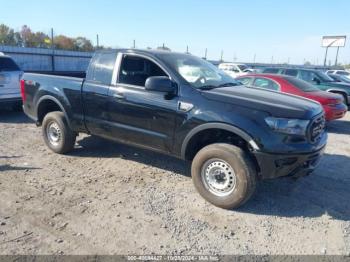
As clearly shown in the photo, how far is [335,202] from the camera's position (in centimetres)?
457

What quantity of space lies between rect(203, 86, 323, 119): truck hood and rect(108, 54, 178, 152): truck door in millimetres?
650

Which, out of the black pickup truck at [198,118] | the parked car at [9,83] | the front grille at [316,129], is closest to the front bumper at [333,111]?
the black pickup truck at [198,118]

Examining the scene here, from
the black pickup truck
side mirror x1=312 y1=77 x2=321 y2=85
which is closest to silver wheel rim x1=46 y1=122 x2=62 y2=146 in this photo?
the black pickup truck

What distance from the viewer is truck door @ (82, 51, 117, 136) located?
210 inches

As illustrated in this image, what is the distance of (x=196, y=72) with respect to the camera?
5.04m

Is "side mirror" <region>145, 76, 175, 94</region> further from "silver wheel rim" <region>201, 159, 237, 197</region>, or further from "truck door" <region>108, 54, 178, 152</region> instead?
"silver wheel rim" <region>201, 159, 237, 197</region>

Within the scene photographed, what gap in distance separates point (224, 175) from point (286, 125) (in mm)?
983

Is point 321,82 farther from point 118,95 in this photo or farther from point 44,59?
point 44,59

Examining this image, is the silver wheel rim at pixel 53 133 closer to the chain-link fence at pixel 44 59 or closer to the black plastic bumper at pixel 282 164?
the black plastic bumper at pixel 282 164

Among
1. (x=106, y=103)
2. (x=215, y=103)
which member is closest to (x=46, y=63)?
(x=106, y=103)

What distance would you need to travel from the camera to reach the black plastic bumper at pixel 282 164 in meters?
3.95

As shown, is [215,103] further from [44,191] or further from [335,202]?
[44,191]

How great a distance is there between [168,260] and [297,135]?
2045mm

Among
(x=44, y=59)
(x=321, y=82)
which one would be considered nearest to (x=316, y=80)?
(x=321, y=82)
